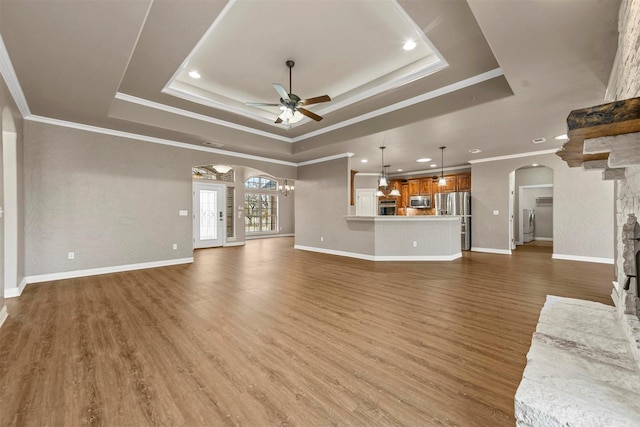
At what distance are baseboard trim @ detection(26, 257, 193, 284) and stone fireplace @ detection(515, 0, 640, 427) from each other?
246 inches

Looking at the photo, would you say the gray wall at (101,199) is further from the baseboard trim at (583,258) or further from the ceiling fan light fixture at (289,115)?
the baseboard trim at (583,258)

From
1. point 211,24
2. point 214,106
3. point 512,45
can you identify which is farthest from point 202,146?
point 512,45

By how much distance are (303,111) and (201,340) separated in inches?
120

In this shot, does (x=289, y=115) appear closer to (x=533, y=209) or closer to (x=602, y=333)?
(x=602, y=333)

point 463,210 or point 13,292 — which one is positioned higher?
point 463,210

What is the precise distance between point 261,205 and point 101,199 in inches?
287

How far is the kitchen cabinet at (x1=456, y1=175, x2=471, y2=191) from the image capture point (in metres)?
8.54

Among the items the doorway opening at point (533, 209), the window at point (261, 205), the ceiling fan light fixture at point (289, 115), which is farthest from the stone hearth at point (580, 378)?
the window at point (261, 205)

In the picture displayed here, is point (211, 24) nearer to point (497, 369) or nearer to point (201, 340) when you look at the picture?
point (201, 340)

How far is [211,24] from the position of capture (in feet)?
8.63

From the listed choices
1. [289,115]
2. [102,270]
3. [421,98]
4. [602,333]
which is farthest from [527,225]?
[102,270]

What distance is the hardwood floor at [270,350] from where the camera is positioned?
5.20 feet

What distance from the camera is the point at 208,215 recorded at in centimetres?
878

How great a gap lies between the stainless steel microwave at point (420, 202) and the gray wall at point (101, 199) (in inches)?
281
